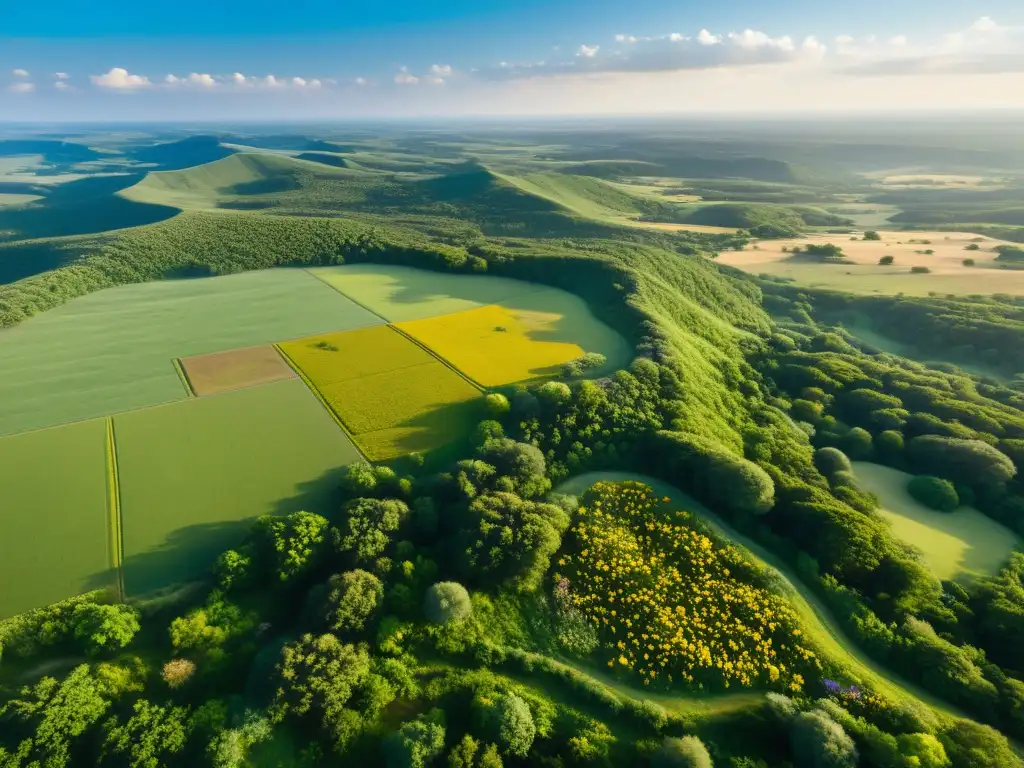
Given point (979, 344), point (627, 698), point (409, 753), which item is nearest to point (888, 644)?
point (627, 698)

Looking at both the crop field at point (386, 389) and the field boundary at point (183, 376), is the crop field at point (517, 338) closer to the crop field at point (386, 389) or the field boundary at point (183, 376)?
the crop field at point (386, 389)

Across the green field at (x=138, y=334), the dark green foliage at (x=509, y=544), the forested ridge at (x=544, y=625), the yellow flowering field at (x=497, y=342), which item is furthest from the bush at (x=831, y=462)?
the green field at (x=138, y=334)

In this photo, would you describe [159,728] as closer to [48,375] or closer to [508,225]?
[48,375]

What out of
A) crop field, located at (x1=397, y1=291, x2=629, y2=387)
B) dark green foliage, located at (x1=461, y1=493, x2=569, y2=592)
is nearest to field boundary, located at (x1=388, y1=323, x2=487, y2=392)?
crop field, located at (x1=397, y1=291, x2=629, y2=387)

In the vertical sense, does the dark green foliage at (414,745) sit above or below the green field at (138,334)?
below

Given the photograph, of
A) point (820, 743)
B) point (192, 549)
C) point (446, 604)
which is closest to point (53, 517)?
point (192, 549)

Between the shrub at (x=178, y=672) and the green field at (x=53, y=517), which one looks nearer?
the shrub at (x=178, y=672)

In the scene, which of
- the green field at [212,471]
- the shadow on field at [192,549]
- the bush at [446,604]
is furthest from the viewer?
the green field at [212,471]

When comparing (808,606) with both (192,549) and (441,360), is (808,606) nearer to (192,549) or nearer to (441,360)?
(441,360)
